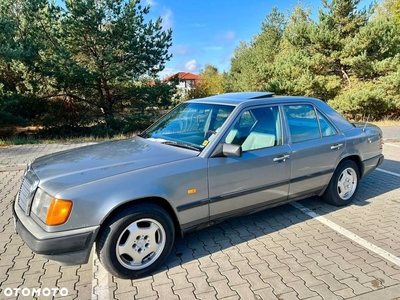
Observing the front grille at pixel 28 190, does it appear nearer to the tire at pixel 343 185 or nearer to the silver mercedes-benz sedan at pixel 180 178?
the silver mercedes-benz sedan at pixel 180 178

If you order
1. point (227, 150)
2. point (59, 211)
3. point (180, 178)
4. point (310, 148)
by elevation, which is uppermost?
point (227, 150)

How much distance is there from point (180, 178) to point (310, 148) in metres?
1.89

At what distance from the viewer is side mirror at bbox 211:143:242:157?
9.32 feet

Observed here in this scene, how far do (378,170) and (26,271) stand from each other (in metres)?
6.54

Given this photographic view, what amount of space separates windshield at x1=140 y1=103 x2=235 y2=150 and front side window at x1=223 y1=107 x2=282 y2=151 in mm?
186

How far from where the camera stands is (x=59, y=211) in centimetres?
232

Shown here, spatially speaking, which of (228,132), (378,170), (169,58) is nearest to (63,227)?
(228,132)

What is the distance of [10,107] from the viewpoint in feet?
44.7

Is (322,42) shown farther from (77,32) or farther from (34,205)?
(34,205)

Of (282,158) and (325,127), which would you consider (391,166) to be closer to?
(325,127)

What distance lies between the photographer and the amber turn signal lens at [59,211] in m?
2.32

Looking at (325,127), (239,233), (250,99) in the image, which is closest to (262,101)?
(250,99)

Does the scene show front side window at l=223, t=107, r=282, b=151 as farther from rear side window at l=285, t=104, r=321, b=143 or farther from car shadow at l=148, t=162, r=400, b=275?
car shadow at l=148, t=162, r=400, b=275

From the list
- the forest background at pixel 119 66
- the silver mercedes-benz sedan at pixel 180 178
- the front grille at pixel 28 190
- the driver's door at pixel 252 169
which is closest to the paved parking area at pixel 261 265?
the silver mercedes-benz sedan at pixel 180 178
